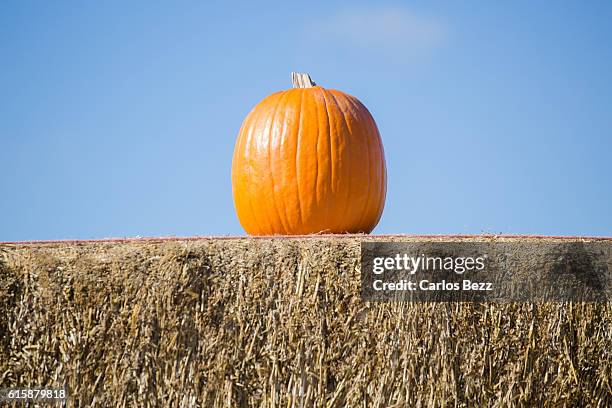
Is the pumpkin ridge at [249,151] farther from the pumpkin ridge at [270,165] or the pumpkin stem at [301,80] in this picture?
the pumpkin stem at [301,80]

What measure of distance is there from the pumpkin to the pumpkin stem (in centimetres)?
32

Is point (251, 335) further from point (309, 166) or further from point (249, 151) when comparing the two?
point (249, 151)

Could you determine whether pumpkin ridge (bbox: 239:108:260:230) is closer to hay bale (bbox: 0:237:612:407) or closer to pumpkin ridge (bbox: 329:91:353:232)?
pumpkin ridge (bbox: 329:91:353:232)

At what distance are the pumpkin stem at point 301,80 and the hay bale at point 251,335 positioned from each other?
196 centimetres

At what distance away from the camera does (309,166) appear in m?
4.73

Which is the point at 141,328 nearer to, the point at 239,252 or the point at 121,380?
the point at 121,380

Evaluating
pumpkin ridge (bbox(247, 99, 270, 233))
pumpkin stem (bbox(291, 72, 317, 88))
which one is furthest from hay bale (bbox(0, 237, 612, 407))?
pumpkin stem (bbox(291, 72, 317, 88))

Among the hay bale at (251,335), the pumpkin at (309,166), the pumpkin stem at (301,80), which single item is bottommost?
the hay bale at (251,335)

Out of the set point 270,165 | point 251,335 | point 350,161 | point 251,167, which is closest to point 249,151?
point 251,167

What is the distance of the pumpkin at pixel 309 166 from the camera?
475 centimetres

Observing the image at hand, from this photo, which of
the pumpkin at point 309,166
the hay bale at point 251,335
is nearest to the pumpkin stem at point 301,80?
the pumpkin at point 309,166

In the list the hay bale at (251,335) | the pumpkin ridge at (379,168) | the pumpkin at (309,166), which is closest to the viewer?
the hay bale at (251,335)

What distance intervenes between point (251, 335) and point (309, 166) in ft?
4.91

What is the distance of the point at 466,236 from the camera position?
14.0ft
